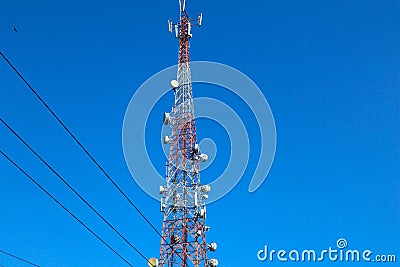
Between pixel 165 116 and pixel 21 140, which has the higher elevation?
pixel 165 116

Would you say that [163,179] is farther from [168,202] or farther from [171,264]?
[171,264]

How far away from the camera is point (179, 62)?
27234 mm

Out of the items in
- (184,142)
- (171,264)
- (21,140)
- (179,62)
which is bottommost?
(21,140)

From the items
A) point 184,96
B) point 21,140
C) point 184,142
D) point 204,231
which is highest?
point 184,96

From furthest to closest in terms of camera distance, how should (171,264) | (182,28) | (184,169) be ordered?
(182,28) < (184,169) < (171,264)

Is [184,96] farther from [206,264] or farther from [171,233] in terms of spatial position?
[206,264]

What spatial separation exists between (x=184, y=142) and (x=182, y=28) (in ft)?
21.1

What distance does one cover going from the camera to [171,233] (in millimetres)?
24578

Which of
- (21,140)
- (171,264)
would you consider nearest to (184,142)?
(171,264)

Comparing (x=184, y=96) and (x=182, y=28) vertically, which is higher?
(x=182, y=28)

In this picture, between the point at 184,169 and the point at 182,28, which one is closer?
the point at 184,169

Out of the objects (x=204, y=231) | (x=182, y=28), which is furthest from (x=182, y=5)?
(x=204, y=231)

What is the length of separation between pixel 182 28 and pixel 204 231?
11087mm

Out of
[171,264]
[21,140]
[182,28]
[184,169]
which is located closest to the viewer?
[21,140]
